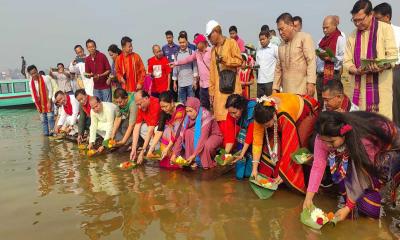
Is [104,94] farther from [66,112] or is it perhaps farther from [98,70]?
[66,112]

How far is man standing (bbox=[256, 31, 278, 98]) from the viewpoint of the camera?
6.08 metres

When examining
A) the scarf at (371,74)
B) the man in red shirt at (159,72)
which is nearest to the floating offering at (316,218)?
the scarf at (371,74)

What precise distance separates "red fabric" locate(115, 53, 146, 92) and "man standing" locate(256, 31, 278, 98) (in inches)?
85.3

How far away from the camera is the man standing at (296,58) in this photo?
412cm

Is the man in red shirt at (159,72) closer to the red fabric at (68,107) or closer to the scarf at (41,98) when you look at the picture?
the red fabric at (68,107)

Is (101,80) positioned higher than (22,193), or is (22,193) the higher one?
(101,80)

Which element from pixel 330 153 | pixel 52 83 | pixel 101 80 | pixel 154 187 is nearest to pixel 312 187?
pixel 330 153

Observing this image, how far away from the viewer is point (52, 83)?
8.83 m

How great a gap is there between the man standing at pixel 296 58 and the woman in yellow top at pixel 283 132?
65cm

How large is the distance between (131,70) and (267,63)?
8.02 ft

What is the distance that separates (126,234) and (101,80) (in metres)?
4.90

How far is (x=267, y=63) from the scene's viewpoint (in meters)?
6.08

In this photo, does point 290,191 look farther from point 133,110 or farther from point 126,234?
point 133,110

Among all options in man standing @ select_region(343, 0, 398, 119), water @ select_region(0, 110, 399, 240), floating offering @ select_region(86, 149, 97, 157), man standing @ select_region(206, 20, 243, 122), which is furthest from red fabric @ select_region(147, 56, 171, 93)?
man standing @ select_region(343, 0, 398, 119)
